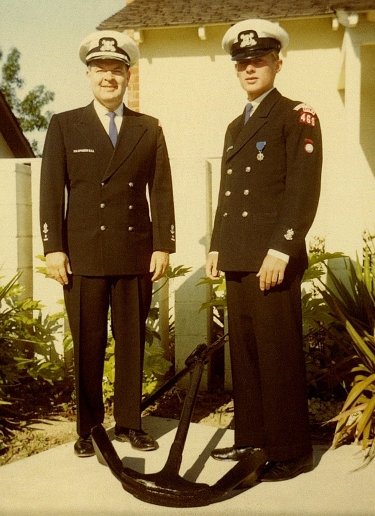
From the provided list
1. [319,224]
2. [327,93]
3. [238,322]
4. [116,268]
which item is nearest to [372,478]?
[238,322]

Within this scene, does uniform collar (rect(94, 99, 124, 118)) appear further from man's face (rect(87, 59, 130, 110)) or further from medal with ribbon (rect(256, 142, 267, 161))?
medal with ribbon (rect(256, 142, 267, 161))

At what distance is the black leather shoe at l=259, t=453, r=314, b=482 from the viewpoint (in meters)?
2.89

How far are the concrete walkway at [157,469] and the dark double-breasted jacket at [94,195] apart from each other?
2.91ft

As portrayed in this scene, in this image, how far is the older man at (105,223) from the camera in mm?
3197

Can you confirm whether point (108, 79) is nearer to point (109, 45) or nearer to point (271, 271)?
point (109, 45)

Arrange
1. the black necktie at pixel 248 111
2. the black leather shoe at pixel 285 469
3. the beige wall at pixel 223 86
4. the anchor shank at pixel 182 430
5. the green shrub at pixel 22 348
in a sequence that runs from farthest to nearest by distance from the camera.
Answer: the beige wall at pixel 223 86 < the green shrub at pixel 22 348 < the black necktie at pixel 248 111 < the black leather shoe at pixel 285 469 < the anchor shank at pixel 182 430

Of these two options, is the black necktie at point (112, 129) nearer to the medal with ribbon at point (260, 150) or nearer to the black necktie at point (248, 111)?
the black necktie at point (248, 111)

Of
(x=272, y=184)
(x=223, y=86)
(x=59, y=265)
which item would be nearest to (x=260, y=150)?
(x=272, y=184)

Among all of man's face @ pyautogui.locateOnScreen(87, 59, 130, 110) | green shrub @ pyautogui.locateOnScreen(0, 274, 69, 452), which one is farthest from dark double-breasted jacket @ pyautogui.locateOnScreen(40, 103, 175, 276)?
green shrub @ pyautogui.locateOnScreen(0, 274, 69, 452)

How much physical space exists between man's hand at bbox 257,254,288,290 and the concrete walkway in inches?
33.1

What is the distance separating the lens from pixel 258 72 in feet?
9.59

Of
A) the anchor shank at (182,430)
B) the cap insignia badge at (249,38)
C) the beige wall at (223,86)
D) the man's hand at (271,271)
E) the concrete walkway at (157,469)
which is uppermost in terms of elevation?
the beige wall at (223,86)

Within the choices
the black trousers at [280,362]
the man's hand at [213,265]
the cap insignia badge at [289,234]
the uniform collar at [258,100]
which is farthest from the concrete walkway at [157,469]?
the uniform collar at [258,100]

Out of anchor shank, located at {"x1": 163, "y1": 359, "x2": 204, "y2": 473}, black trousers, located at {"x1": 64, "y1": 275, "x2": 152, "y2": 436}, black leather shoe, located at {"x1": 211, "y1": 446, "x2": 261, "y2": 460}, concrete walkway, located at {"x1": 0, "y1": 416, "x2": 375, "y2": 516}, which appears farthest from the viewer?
black trousers, located at {"x1": 64, "y1": 275, "x2": 152, "y2": 436}
